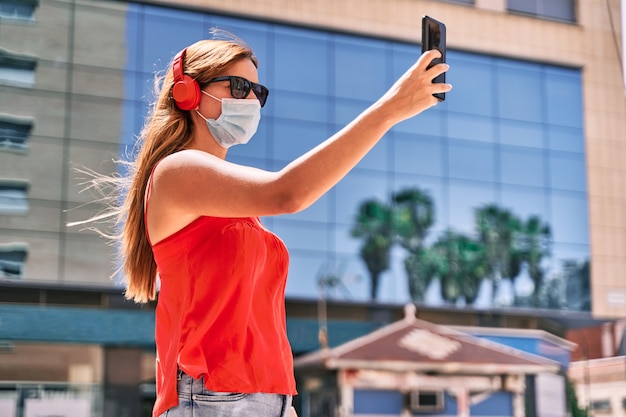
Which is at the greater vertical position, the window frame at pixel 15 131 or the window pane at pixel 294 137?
the window pane at pixel 294 137

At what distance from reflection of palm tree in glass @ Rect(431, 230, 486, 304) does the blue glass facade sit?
4cm

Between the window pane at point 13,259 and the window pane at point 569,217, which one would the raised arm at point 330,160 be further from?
the window pane at point 569,217

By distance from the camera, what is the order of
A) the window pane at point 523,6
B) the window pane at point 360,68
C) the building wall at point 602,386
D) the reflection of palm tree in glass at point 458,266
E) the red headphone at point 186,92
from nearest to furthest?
the red headphone at point 186,92 < the building wall at point 602,386 < the window pane at point 360,68 < the reflection of palm tree in glass at point 458,266 < the window pane at point 523,6

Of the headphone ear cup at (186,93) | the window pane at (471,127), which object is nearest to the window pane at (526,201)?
the window pane at (471,127)

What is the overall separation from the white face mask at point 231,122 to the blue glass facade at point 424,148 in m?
12.2

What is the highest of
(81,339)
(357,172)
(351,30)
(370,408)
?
(351,30)

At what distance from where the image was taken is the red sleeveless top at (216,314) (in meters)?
1.05

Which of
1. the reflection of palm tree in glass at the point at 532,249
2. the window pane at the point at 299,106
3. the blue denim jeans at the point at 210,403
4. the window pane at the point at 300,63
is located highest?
the window pane at the point at 300,63

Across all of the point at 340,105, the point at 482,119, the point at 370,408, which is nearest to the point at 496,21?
the point at 482,119

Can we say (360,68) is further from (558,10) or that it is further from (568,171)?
(558,10)

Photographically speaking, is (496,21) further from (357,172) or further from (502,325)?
(502,325)

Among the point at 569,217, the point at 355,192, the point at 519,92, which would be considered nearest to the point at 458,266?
Result: the point at 355,192

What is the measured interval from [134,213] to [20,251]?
39.0 feet

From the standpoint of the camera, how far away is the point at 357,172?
14688 mm
